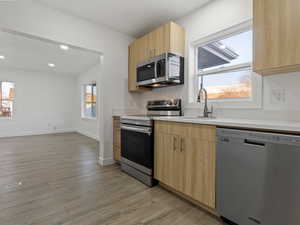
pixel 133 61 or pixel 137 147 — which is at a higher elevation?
pixel 133 61

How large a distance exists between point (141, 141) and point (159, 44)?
1.59 m

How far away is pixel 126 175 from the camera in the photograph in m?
2.59

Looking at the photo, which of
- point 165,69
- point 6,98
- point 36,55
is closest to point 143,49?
point 165,69

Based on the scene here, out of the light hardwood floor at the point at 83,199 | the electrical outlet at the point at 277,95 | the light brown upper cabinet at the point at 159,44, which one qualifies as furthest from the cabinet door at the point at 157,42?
the light hardwood floor at the point at 83,199

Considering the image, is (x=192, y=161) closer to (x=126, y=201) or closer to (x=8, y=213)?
(x=126, y=201)

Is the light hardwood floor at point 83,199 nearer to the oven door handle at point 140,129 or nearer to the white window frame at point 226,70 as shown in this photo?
the oven door handle at point 140,129

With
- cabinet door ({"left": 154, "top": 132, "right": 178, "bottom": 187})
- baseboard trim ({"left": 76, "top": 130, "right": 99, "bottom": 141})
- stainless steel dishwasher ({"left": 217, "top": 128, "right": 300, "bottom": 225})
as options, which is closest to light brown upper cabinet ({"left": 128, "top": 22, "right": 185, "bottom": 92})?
cabinet door ({"left": 154, "top": 132, "right": 178, "bottom": 187})

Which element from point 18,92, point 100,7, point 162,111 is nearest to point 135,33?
point 100,7

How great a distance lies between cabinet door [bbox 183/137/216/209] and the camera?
5.08 ft

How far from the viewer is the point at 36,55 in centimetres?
451

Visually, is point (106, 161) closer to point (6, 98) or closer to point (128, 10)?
point (128, 10)

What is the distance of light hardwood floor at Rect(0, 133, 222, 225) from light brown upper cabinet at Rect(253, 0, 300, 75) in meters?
1.59

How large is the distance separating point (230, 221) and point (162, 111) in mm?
1779

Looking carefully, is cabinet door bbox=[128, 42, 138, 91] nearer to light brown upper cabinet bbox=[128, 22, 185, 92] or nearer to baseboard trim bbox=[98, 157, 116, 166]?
light brown upper cabinet bbox=[128, 22, 185, 92]
